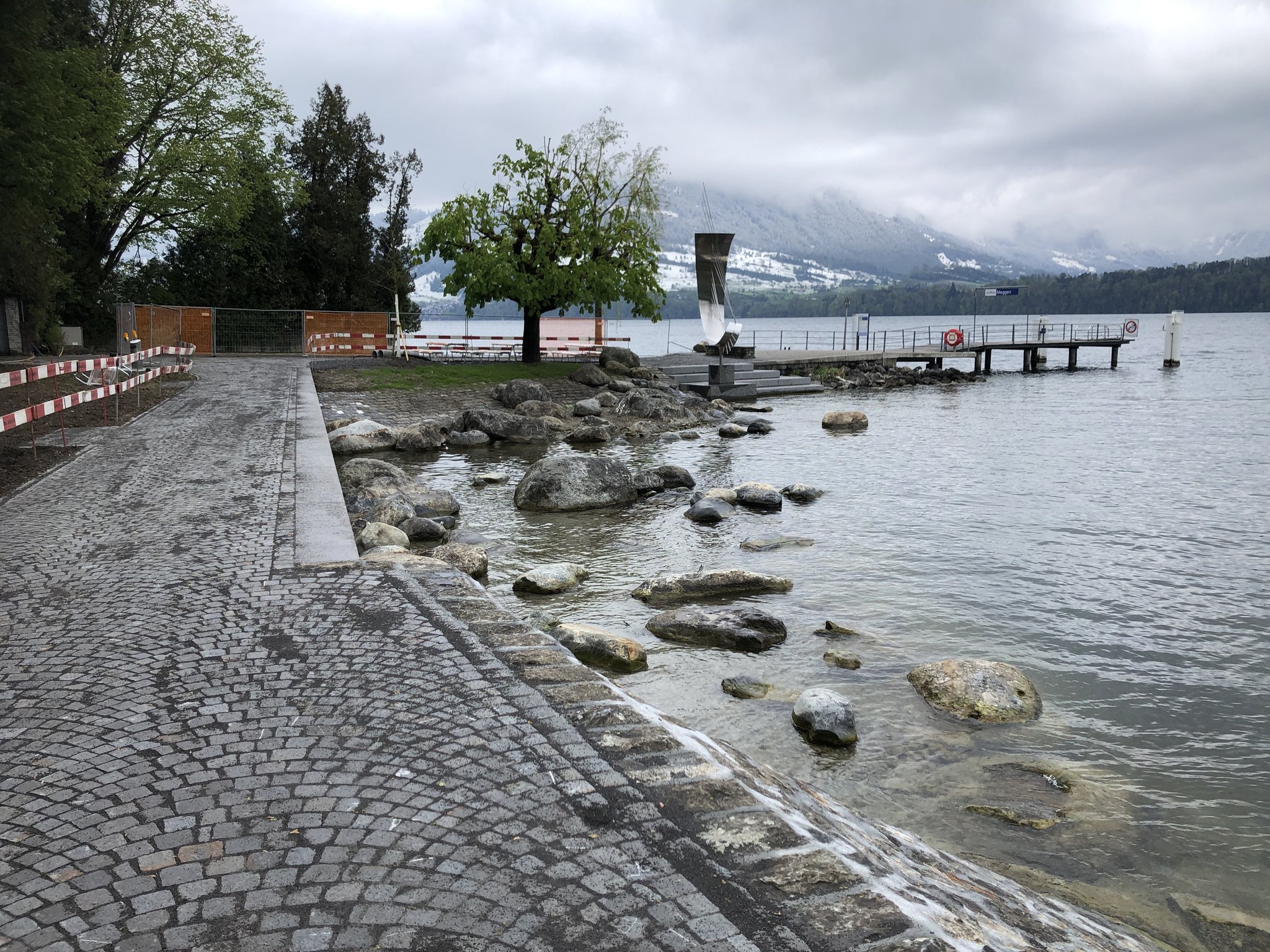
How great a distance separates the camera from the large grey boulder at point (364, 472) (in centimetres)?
1484

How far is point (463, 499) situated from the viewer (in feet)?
52.2

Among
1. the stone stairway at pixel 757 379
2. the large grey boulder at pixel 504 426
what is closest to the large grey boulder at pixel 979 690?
the large grey boulder at pixel 504 426

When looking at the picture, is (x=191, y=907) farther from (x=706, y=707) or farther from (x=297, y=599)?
(x=706, y=707)

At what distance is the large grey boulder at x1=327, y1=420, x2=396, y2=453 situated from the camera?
19719 mm

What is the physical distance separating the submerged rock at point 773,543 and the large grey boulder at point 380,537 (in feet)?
14.5

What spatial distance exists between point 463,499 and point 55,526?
7.23 meters

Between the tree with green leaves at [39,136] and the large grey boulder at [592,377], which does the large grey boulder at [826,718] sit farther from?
the large grey boulder at [592,377]

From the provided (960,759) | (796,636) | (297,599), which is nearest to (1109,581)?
(796,636)

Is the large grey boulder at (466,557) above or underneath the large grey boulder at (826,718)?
above

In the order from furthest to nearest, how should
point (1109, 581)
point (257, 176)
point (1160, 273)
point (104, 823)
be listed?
point (1160, 273) → point (257, 176) → point (1109, 581) → point (104, 823)

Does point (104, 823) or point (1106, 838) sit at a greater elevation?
point (104, 823)

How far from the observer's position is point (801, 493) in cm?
1650

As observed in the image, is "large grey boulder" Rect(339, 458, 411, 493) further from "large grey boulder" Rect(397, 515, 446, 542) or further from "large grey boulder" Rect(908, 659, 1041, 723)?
"large grey boulder" Rect(908, 659, 1041, 723)

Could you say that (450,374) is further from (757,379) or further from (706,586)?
(706,586)
